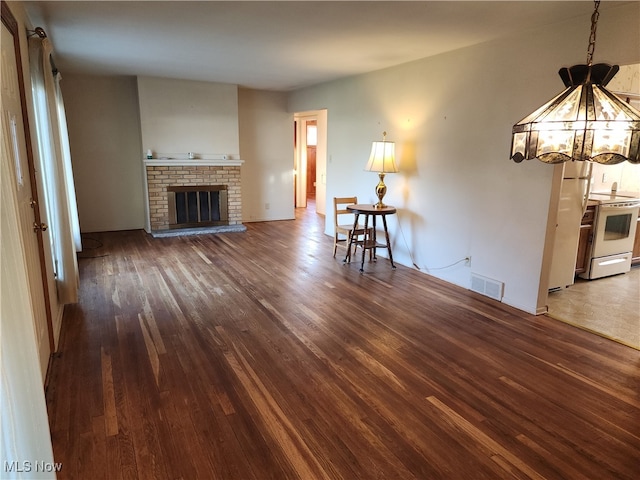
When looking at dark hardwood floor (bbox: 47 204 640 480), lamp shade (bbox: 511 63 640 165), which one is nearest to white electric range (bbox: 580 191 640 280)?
dark hardwood floor (bbox: 47 204 640 480)

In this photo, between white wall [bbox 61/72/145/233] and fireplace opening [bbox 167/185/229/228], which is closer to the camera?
white wall [bbox 61/72/145/233]

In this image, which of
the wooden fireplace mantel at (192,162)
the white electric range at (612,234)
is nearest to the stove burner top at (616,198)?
the white electric range at (612,234)

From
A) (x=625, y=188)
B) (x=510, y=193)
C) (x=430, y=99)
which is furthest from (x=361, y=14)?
(x=625, y=188)

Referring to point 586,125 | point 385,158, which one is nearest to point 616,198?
point 385,158

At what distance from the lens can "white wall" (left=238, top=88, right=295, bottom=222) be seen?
7629mm

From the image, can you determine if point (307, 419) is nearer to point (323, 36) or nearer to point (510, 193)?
point (510, 193)

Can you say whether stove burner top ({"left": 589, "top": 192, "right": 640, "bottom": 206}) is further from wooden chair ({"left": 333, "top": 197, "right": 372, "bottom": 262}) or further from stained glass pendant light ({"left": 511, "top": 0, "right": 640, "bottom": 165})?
stained glass pendant light ({"left": 511, "top": 0, "right": 640, "bottom": 165})

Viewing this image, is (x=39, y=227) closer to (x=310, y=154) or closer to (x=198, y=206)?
(x=198, y=206)

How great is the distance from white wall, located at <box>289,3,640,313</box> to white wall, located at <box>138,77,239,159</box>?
2328 mm

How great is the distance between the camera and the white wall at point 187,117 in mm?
6488

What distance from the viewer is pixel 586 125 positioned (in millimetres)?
1699

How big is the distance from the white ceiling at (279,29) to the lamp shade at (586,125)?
1431mm

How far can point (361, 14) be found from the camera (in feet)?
10.2

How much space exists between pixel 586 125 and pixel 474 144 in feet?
8.20
